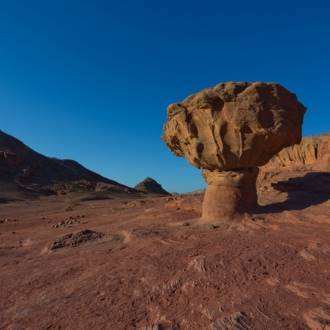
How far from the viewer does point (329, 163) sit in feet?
55.6

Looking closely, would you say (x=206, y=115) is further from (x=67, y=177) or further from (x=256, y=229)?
(x=67, y=177)

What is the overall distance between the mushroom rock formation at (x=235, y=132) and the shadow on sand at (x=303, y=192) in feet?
3.26

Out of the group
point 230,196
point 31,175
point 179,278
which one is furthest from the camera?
point 31,175

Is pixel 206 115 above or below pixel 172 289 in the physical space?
above

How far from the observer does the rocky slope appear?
120 feet

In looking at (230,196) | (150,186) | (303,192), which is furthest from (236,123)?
(150,186)

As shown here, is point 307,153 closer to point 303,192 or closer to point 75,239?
point 303,192

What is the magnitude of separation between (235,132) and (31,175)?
39445 millimetres

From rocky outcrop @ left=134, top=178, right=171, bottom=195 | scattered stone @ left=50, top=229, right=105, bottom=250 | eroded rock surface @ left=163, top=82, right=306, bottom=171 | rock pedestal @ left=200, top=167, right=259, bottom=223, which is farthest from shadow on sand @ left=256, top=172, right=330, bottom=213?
rocky outcrop @ left=134, top=178, right=171, bottom=195

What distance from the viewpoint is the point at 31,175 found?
1672 inches

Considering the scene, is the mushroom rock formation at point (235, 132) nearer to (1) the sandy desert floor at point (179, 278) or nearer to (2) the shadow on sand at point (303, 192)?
(2) the shadow on sand at point (303, 192)

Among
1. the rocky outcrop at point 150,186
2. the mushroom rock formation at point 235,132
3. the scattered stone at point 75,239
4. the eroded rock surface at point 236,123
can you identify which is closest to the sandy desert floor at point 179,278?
the scattered stone at point 75,239

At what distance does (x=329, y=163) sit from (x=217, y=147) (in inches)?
423

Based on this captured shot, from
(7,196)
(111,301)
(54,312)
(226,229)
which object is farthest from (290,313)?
(7,196)
